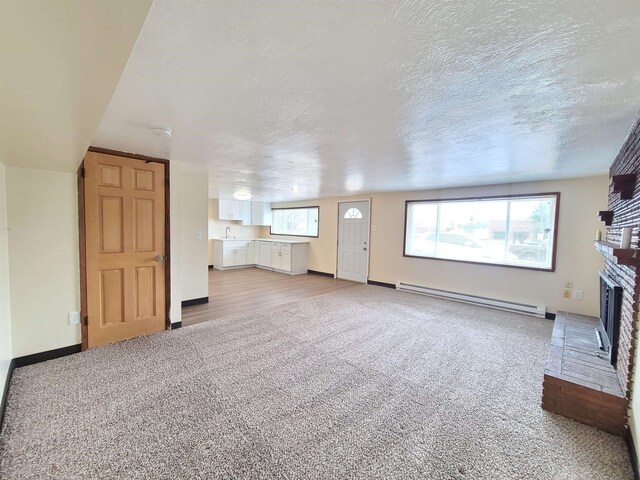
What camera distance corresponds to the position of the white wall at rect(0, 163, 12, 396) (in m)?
2.20

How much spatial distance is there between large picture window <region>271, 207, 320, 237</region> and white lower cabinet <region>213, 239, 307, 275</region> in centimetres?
56

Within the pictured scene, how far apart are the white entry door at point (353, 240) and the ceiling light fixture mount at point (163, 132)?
468cm

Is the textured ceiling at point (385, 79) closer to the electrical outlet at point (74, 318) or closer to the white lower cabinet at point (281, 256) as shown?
the electrical outlet at point (74, 318)

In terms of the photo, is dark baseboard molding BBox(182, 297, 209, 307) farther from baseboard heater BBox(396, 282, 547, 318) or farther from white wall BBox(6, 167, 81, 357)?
baseboard heater BBox(396, 282, 547, 318)

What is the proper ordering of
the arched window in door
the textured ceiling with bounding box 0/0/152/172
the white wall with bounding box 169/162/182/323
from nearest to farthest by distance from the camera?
1. the textured ceiling with bounding box 0/0/152/172
2. the white wall with bounding box 169/162/182/323
3. the arched window in door

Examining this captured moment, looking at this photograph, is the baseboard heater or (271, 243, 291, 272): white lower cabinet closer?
the baseboard heater

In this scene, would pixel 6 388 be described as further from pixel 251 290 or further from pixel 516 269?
pixel 516 269

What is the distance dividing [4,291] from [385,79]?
11.1 ft

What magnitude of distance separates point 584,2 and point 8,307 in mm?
4238

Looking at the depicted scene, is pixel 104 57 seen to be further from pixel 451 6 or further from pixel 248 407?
pixel 248 407

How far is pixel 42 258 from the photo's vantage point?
264cm

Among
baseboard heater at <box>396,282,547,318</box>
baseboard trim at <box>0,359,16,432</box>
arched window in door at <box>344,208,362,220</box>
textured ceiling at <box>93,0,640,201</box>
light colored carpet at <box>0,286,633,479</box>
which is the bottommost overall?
light colored carpet at <box>0,286,633,479</box>

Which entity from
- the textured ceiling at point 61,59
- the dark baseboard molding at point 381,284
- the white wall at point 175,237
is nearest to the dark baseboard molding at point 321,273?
the dark baseboard molding at point 381,284

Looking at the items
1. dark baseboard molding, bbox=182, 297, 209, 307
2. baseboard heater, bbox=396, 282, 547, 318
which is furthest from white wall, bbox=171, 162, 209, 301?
baseboard heater, bbox=396, 282, 547, 318
